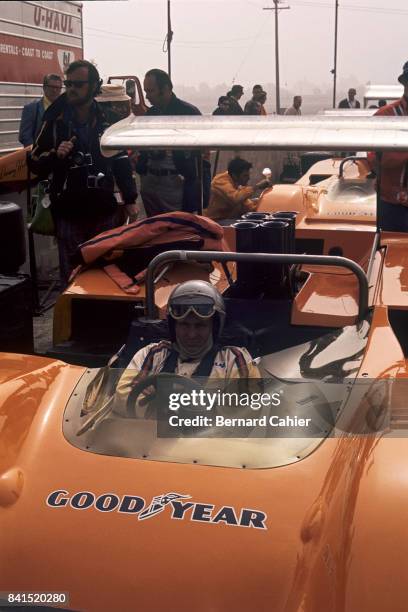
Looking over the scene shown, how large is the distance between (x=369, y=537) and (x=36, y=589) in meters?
0.96

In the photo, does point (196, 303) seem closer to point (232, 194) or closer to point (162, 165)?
point (162, 165)

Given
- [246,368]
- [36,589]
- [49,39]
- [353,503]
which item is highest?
[49,39]

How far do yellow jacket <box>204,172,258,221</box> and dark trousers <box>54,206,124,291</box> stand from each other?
1.59 m

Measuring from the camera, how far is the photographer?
547 cm

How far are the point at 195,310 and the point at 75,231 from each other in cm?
289

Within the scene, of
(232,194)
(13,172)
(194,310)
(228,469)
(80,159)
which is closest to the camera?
(228,469)

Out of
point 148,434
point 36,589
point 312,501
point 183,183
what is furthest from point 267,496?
point 183,183

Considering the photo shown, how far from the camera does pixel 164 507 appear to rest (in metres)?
2.48

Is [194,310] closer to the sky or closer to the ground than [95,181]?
closer to the ground

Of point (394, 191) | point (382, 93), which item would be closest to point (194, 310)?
point (394, 191)

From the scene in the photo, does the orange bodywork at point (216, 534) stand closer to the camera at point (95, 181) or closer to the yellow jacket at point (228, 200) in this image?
the camera at point (95, 181)

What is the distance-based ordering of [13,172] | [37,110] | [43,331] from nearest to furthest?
[43,331] < [13,172] < [37,110]

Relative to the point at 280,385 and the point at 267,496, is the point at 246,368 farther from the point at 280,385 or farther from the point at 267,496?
the point at 267,496

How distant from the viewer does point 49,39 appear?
9.87 metres
